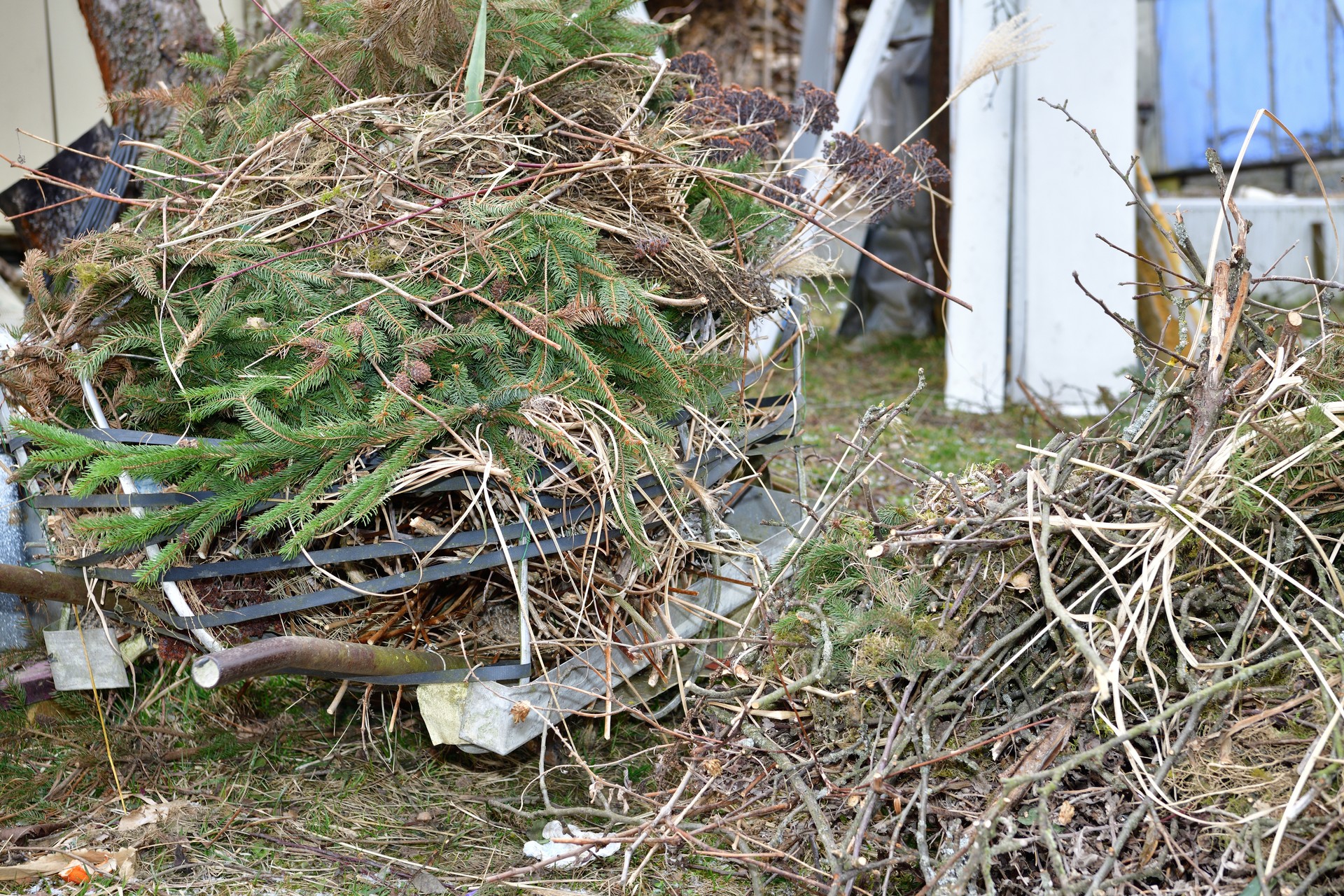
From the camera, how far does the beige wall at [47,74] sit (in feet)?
11.4

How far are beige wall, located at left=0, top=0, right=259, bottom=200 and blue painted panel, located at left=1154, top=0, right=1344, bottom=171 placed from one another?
678 centimetres

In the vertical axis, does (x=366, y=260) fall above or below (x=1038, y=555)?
above

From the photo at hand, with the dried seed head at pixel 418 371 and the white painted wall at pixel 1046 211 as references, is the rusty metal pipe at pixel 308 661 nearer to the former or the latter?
the dried seed head at pixel 418 371

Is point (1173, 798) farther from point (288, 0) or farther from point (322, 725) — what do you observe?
point (288, 0)

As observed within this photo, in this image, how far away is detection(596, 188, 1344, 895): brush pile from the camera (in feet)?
4.92

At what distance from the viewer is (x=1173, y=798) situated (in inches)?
60.9

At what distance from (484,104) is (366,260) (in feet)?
1.89

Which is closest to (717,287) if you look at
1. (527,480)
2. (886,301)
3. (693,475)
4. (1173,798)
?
(693,475)

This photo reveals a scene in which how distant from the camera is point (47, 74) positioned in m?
3.55

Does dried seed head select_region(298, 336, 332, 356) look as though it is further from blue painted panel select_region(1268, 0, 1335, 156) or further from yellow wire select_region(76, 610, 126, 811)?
blue painted panel select_region(1268, 0, 1335, 156)

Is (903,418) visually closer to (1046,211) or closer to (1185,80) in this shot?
(1046,211)

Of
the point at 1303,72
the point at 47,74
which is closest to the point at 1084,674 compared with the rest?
the point at 47,74

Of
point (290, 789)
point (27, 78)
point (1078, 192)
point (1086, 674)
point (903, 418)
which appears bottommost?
point (290, 789)

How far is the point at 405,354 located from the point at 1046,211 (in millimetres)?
3733
